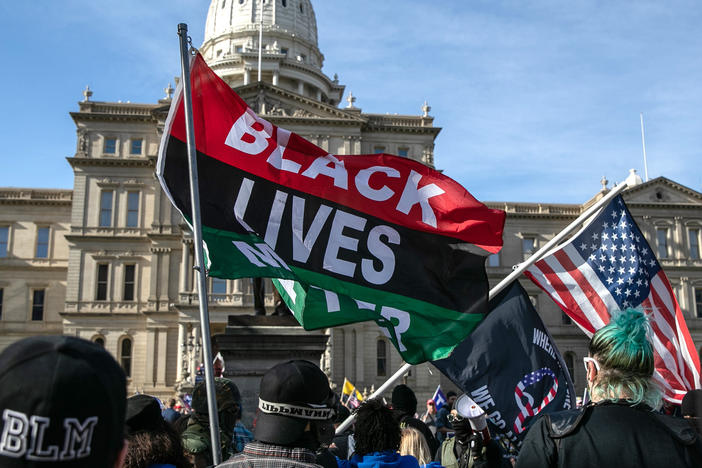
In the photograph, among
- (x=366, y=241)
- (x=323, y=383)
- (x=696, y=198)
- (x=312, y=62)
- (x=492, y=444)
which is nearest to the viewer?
(x=323, y=383)

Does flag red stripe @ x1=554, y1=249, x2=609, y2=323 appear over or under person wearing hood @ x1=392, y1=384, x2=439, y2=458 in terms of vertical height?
over

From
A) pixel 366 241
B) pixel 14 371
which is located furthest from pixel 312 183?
pixel 14 371

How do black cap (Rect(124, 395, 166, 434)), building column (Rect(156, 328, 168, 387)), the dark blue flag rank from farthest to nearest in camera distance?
building column (Rect(156, 328, 168, 387)) → the dark blue flag → black cap (Rect(124, 395, 166, 434))

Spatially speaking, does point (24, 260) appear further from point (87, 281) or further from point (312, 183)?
point (312, 183)

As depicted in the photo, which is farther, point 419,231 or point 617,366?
point 419,231

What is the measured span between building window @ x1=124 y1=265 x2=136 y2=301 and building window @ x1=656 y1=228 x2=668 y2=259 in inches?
1641

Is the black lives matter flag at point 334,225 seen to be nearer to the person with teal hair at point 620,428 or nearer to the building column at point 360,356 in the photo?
the person with teal hair at point 620,428

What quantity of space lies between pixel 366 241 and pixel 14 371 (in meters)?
5.28

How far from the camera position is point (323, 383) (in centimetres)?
330

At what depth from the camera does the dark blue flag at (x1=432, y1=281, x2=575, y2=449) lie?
742 cm

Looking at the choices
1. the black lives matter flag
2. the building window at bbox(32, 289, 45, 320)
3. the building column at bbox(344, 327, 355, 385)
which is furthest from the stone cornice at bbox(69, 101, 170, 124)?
the black lives matter flag

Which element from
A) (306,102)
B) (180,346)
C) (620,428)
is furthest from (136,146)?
(620,428)

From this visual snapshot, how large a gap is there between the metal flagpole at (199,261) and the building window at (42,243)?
53103 mm

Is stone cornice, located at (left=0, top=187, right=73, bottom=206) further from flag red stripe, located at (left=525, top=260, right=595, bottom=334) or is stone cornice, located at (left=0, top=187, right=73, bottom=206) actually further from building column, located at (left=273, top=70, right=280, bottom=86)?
flag red stripe, located at (left=525, top=260, right=595, bottom=334)
